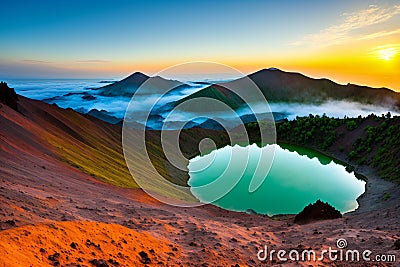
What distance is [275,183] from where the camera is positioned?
145 feet

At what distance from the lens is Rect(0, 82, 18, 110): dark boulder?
128ft

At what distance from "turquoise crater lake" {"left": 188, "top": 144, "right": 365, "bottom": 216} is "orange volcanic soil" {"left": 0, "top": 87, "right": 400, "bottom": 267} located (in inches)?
374

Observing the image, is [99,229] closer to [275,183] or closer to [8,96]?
[275,183]

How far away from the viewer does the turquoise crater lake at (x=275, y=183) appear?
122ft

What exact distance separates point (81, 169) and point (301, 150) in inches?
2357

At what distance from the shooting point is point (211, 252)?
38.6 ft

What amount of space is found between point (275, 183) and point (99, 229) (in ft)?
120

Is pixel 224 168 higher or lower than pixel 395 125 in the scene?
lower

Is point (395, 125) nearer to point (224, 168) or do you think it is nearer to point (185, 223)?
point (224, 168)

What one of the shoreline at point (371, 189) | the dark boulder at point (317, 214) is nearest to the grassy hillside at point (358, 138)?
the shoreline at point (371, 189)

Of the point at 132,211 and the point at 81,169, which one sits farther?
the point at 81,169

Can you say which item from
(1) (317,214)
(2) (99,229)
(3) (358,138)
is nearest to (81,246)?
(2) (99,229)

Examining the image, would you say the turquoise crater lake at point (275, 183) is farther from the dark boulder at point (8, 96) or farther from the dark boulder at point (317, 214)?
the dark boulder at point (8, 96)

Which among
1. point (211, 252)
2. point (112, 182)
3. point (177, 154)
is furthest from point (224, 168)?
point (211, 252)
